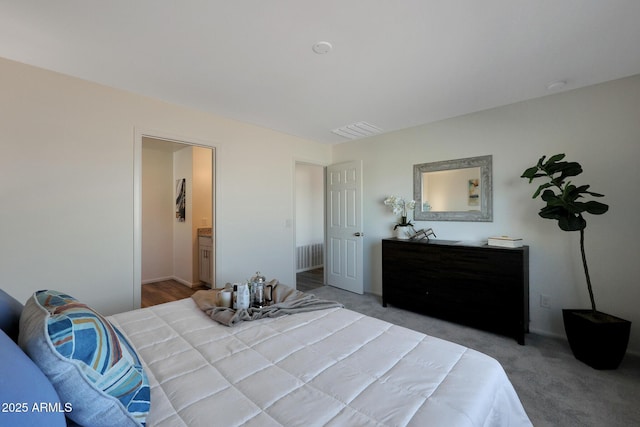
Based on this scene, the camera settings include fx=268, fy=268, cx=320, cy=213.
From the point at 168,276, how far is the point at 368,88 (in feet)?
15.3

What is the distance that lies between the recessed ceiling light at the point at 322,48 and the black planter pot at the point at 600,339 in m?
2.96

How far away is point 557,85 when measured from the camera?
8.11ft

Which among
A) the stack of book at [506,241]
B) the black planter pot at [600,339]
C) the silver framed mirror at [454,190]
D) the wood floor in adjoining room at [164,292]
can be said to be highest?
the silver framed mirror at [454,190]

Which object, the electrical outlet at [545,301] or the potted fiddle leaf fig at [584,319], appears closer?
the potted fiddle leaf fig at [584,319]

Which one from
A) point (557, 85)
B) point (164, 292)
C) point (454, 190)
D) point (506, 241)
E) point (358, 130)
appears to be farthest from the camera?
point (164, 292)

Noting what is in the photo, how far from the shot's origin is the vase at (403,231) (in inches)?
145

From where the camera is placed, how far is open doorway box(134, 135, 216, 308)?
4.44 m

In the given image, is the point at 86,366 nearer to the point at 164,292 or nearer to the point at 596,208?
the point at 596,208

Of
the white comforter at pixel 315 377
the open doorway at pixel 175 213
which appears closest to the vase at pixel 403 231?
the white comforter at pixel 315 377

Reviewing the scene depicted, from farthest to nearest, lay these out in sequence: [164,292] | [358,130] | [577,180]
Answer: [164,292], [358,130], [577,180]

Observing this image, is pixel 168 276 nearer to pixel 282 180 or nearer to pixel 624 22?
pixel 282 180

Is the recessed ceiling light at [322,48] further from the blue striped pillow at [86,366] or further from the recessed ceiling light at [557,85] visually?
the recessed ceiling light at [557,85]

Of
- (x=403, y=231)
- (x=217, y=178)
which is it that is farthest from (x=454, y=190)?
(x=217, y=178)

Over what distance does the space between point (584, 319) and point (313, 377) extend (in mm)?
2477
